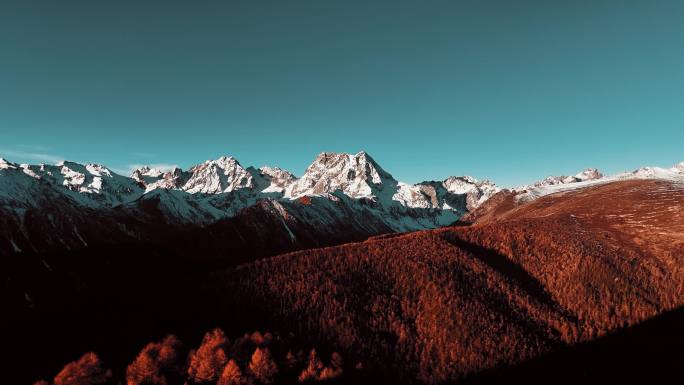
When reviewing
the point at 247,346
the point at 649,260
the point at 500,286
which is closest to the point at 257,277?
the point at 247,346

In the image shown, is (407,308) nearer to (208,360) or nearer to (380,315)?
(380,315)

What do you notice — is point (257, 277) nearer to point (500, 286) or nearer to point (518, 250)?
point (500, 286)

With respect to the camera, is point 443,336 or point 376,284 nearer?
point 443,336

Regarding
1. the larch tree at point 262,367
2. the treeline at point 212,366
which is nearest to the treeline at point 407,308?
the treeline at point 212,366

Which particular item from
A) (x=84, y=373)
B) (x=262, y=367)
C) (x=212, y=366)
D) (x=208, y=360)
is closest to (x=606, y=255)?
(x=262, y=367)

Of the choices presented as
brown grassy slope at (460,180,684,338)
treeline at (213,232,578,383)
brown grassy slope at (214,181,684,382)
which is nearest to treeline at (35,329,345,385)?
treeline at (213,232,578,383)

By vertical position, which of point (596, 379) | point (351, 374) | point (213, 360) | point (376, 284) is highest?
point (376, 284)

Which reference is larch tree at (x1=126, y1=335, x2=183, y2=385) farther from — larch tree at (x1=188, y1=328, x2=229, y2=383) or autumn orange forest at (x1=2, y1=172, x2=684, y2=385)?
larch tree at (x1=188, y1=328, x2=229, y2=383)
